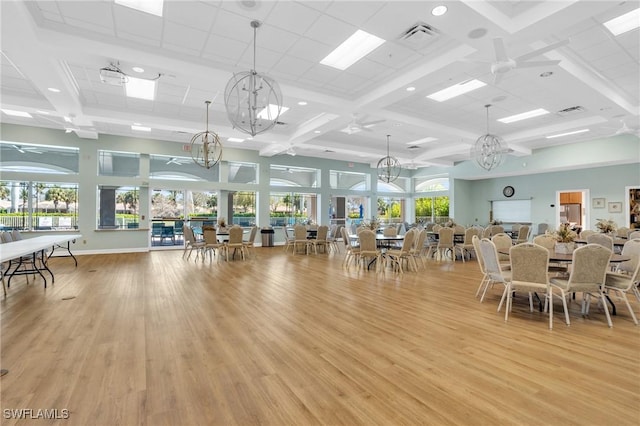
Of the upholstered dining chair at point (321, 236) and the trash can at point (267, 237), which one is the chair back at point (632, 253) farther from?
the trash can at point (267, 237)

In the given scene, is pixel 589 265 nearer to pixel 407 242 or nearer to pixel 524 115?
pixel 407 242

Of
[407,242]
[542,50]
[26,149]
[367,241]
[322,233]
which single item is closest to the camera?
[542,50]

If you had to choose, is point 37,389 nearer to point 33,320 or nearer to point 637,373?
point 33,320

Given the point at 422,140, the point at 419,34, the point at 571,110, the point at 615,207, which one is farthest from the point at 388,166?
the point at 615,207

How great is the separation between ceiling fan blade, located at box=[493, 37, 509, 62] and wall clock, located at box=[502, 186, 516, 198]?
40.5ft

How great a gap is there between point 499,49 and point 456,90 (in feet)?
10.4

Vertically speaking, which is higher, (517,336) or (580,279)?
(580,279)

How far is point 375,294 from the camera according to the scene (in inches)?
205

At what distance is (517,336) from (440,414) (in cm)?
191

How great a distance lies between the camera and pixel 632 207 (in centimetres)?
1109

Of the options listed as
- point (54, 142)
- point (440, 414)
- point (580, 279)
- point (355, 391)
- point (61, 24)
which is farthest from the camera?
point (54, 142)

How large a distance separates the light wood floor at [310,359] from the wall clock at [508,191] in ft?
36.8

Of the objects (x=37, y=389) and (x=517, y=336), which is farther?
(x=517, y=336)

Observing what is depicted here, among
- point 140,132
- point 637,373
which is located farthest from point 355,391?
point 140,132
